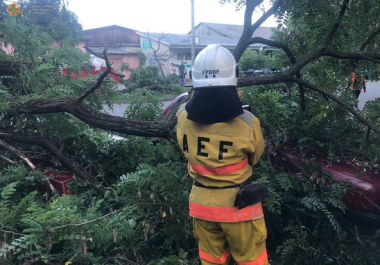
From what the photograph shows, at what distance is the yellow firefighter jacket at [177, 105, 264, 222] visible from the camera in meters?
2.44

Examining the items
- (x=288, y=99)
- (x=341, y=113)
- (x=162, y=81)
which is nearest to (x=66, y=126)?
(x=288, y=99)

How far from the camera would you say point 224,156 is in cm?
245

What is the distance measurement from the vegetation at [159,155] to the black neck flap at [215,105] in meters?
0.84

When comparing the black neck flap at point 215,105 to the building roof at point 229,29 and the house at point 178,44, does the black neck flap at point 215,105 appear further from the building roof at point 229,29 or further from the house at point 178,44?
the building roof at point 229,29

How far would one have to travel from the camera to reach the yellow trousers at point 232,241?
2.47 meters

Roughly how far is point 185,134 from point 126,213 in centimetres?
79

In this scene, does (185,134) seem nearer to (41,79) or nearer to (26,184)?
(26,184)

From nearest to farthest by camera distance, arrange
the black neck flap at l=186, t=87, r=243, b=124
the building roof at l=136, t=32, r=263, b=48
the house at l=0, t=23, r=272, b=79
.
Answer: the black neck flap at l=186, t=87, r=243, b=124, the house at l=0, t=23, r=272, b=79, the building roof at l=136, t=32, r=263, b=48

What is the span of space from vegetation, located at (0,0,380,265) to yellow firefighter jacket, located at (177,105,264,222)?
50 centimetres

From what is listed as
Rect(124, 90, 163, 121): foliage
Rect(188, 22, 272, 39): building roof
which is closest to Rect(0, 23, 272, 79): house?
Rect(188, 22, 272, 39): building roof

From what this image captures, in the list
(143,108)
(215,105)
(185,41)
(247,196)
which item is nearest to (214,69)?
(215,105)

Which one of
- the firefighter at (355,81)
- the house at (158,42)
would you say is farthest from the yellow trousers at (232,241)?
the house at (158,42)

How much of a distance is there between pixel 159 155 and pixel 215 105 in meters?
1.99

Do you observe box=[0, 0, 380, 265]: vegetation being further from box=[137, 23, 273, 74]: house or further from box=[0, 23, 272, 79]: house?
box=[137, 23, 273, 74]: house
